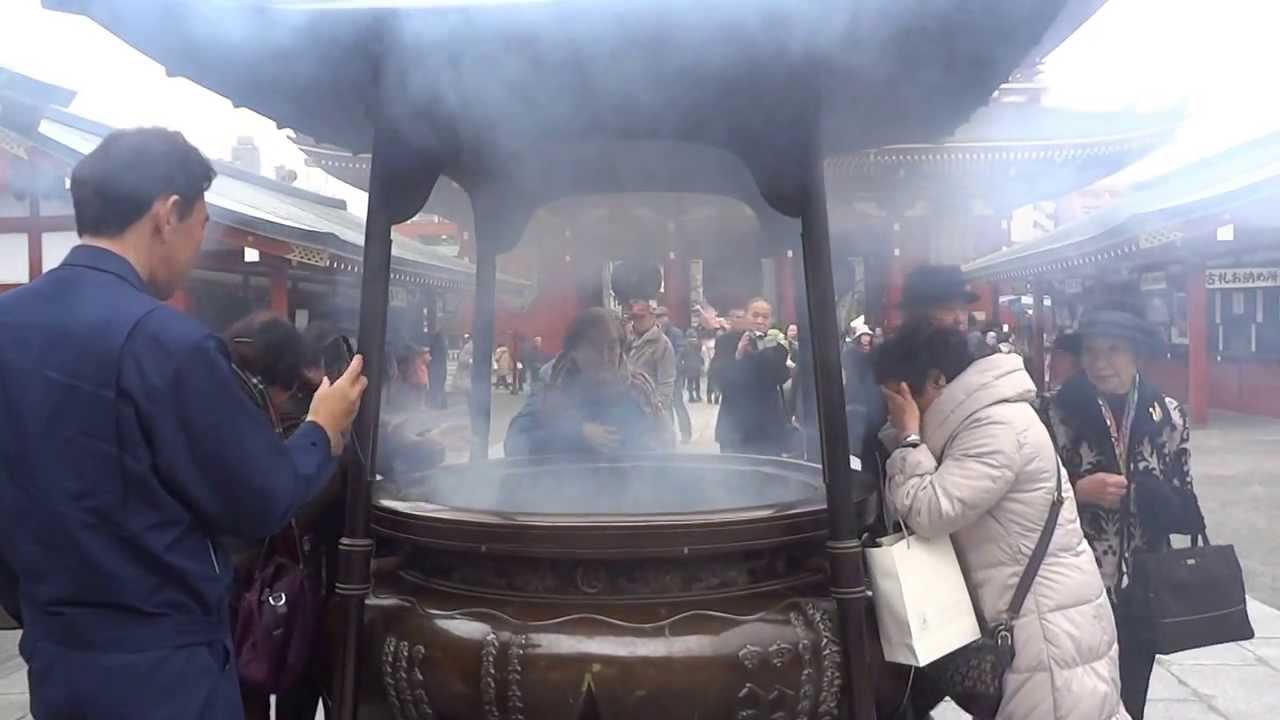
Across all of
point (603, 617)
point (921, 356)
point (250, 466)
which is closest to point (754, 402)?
point (921, 356)

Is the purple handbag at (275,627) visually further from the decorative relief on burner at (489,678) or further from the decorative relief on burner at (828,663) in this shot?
the decorative relief on burner at (828,663)

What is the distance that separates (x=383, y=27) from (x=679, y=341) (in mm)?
11608

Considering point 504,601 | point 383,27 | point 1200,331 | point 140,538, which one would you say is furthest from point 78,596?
point 1200,331

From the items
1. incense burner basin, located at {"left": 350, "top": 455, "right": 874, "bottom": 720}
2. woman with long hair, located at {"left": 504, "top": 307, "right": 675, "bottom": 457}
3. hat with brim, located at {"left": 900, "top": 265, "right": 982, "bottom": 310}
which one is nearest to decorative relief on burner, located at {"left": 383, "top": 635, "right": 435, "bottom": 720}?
incense burner basin, located at {"left": 350, "top": 455, "right": 874, "bottom": 720}

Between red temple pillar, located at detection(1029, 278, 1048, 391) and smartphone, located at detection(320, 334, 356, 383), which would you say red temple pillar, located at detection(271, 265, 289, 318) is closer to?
smartphone, located at detection(320, 334, 356, 383)

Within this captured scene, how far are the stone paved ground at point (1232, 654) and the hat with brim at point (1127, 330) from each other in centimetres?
140

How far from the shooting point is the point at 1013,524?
197 centimetres

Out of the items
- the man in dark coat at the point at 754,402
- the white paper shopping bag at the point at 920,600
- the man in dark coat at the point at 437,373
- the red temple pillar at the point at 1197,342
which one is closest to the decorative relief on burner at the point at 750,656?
the white paper shopping bag at the point at 920,600

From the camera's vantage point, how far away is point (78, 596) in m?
1.42

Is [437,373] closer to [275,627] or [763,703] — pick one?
[275,627]

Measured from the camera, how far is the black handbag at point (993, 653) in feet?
6.39

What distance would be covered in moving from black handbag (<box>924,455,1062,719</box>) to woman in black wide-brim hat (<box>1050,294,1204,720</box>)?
0.59m

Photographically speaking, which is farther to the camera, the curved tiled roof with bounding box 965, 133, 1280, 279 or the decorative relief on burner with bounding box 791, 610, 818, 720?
the curved tiled roof with bounding box 965, 133, 1280, 279

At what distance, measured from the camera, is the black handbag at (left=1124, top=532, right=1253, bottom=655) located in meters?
2.45
